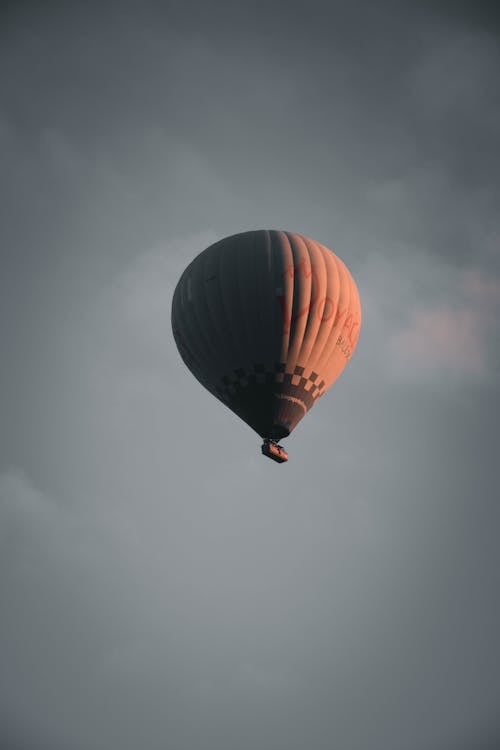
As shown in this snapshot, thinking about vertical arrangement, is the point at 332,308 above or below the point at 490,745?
below

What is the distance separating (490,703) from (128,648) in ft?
203

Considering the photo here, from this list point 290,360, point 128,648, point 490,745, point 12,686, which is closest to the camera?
point 290,360

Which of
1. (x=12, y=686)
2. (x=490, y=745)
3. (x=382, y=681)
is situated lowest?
(x=12, y=686)

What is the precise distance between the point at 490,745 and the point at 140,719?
56985mm

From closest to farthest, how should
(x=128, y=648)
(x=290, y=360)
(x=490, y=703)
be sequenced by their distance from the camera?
(x=290, y=360) < (x=490, y=703) < (x=128, y=648)

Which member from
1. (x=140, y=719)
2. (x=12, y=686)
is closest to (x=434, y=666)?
(x=140, y=719)

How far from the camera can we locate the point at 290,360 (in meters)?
26.8

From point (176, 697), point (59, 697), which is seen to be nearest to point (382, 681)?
point (176, 697)

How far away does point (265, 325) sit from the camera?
2664 centimetres

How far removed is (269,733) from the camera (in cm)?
15025

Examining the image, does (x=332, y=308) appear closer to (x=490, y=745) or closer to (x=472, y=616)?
(x=490, y=745)

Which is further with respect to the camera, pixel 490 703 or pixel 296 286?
pixel 490 703

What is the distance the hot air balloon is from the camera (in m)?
26.7

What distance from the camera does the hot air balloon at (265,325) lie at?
26.7 m
